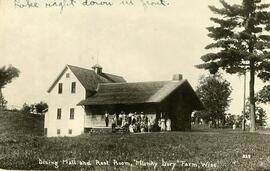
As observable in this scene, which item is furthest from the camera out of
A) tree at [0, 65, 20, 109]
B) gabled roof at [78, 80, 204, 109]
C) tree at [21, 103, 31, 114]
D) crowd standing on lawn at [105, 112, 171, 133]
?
crowd standing on lawn at [105, 112, 171, 133]

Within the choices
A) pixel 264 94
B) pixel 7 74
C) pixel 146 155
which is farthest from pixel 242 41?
pixel 7 74

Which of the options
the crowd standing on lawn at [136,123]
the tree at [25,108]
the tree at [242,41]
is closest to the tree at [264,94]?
the tree at [242,41]

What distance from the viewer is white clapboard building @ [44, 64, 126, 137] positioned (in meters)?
15.1

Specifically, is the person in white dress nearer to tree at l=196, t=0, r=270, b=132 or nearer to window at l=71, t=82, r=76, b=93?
window at l=71, t=82, r=76, b=93

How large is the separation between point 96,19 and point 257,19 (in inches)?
102

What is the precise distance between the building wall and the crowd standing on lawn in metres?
1.97

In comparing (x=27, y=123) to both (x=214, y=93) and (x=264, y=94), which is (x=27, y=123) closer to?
(x=214, y=93)

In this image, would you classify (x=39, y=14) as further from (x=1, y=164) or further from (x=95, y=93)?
(x=95, y=93)

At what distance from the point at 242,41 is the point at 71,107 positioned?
30.3 feet

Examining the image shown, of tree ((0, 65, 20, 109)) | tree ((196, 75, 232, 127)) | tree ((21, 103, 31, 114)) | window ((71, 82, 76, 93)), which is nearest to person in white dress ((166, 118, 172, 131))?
tree ((196, 75, 232, 127))

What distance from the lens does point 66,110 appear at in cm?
1587

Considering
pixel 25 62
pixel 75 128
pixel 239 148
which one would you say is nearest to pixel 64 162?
pixel 25 62

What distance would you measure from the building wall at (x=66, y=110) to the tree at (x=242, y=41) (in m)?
7.94

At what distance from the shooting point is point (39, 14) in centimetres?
777
